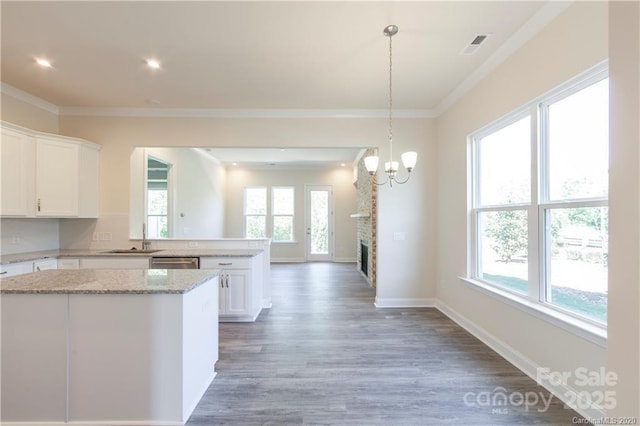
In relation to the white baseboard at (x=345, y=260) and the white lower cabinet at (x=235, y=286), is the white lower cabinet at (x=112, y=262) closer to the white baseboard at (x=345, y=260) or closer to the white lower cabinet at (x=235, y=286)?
the white lower cabinet at (x=235, y=286)

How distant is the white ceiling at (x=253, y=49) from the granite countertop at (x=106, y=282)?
1982 mm

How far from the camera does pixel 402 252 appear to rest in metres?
4.35

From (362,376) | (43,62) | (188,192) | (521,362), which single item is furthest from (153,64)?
(521,362)

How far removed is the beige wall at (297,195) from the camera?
9109mm

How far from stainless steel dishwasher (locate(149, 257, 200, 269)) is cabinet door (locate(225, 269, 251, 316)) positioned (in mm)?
414

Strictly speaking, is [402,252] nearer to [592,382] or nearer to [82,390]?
[592,382]

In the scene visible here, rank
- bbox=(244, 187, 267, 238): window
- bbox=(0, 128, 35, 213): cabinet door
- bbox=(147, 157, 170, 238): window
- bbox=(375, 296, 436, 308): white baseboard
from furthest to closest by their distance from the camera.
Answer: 1. bbox=(244, 187, 267, 238): window
2. bbox=(147, 157, 170, 238): window
3. bbox=(375, 296, 436, 308): white baseboard
4. bbox=(0, 128, 35, 213): cabinet door

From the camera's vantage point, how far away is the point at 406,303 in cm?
434

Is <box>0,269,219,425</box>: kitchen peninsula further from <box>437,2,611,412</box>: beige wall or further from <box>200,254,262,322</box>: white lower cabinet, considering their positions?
<box>437,2,611,412</box>: beige wall

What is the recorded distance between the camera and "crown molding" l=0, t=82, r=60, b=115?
343cm

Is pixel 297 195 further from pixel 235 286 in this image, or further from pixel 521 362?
pixel 521 362

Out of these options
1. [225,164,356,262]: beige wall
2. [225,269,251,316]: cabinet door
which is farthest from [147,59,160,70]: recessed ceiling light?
[225,164,356,262]: beige wall

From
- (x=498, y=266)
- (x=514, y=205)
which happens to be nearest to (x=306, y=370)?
(x=498, y=266)

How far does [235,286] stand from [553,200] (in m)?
3.41
